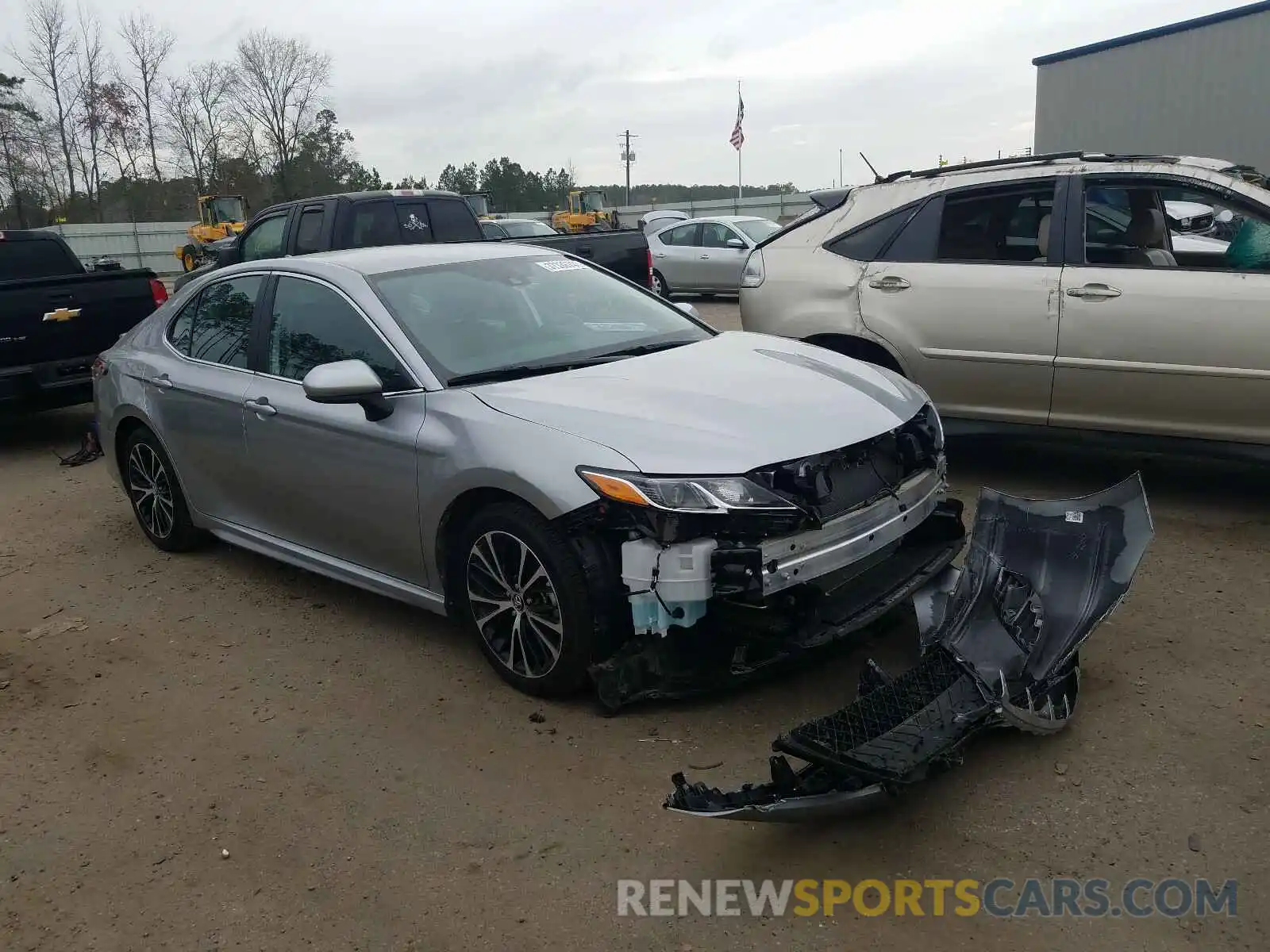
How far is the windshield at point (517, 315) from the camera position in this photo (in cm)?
429

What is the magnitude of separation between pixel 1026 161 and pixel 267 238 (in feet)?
27.1

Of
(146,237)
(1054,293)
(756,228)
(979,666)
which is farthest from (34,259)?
(146,237)

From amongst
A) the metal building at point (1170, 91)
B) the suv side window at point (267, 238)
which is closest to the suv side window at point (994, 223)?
the suv side window at point (267, 238)

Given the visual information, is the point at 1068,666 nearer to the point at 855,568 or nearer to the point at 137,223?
the point at 855,568

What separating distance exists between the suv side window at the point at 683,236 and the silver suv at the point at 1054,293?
12.3 m

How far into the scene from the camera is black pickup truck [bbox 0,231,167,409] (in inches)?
325

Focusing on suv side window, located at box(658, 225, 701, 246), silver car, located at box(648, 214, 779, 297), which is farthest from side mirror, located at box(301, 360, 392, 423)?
suv side window, located at box(658, 225, 701, 246)

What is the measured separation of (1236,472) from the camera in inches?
245

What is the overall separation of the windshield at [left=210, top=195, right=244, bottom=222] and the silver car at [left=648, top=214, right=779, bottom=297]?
21741 millimetres

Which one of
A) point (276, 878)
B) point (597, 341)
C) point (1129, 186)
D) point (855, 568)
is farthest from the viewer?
point (1129, 186)

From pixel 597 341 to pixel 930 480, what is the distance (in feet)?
4.96

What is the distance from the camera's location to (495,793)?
132 inches

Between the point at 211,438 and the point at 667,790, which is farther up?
the point at 211,438

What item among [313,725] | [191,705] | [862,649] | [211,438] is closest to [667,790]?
[862,649]
